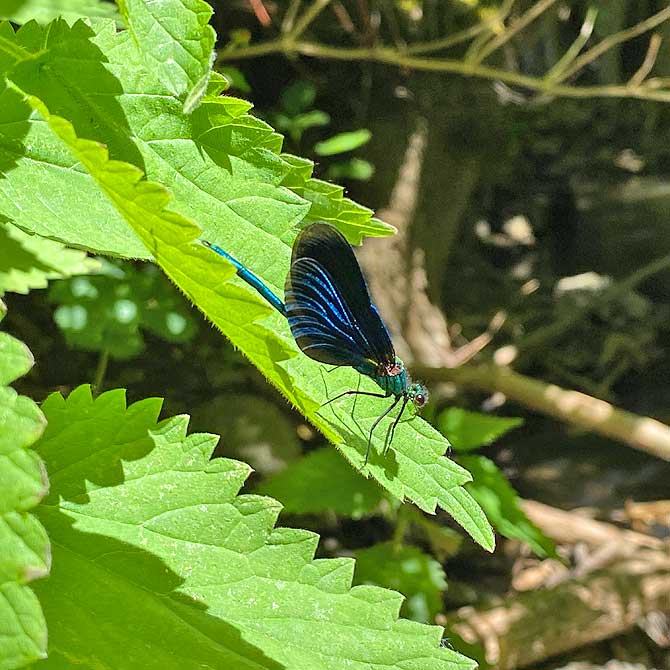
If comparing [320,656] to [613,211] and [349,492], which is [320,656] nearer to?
[349,492]

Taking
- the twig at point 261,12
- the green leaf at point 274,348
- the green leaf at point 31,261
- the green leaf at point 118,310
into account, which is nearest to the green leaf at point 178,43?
the green leaf at point 274,348

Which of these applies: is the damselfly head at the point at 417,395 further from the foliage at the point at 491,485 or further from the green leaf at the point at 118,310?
the green leaf at the point at 118,310

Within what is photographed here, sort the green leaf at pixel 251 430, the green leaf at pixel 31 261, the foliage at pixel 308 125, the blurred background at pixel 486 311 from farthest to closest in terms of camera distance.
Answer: the foliage at pixel 308 125, the green leaf at pixel 251 430, the blurred background at pixel 486 311, the green leaf at pixel 31 261

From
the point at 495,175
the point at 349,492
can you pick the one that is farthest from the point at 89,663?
the point at 495,175

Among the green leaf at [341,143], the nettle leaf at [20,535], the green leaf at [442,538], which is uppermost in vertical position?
the green leaf at [341,143]

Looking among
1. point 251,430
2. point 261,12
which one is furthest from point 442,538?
point 261,12

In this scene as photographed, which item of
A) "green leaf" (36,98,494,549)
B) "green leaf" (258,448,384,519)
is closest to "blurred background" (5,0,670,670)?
"green leaf" (258,448,384,519)

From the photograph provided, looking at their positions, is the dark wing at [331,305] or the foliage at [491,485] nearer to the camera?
the dark wing at [331,305]
